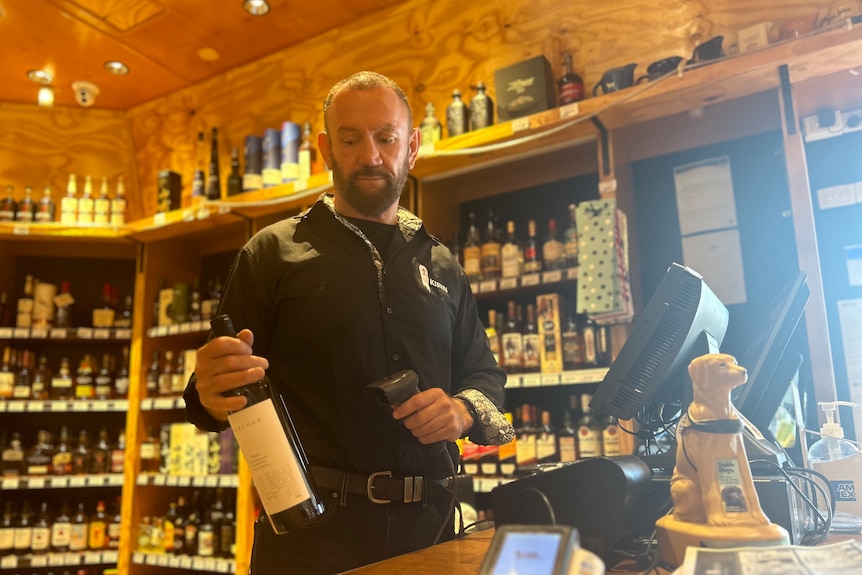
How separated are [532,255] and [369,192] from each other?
1.43 meters

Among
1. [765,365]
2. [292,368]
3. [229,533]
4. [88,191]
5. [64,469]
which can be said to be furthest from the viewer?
[88,191]

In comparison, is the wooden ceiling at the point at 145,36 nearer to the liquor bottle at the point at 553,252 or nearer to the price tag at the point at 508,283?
the liquor bottle at the point at 553,252

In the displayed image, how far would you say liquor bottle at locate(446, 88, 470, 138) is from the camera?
10.1ft

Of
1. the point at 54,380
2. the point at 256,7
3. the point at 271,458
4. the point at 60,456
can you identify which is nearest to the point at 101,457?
the point at 60,456

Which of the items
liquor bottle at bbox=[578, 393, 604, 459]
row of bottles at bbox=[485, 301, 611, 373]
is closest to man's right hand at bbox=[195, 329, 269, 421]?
row of bottles at bbox=[485, 301, 611, 373]

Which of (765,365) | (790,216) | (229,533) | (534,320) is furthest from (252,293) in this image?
(229,533)

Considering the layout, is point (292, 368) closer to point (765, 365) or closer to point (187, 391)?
point (187, 391)

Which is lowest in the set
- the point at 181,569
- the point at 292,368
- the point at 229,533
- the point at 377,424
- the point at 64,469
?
the point at 181,569

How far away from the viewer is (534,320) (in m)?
2.92

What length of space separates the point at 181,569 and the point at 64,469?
0.90 m

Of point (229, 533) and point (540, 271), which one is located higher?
point (540, 271)

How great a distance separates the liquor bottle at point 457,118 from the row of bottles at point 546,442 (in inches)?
50.5

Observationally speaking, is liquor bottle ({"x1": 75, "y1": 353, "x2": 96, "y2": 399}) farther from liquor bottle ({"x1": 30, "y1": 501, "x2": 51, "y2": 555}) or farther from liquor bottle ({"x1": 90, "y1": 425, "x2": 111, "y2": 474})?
liquor bottle ({"x1": 30, "y1": 501, "x2": 51, "y2": 555})

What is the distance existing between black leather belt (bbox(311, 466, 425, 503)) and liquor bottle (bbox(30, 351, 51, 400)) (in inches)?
129
